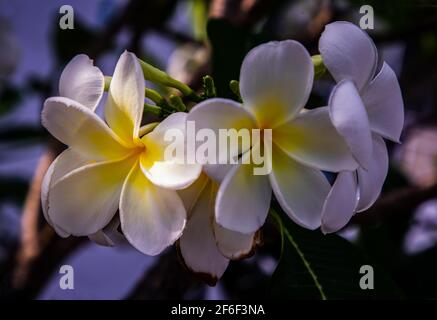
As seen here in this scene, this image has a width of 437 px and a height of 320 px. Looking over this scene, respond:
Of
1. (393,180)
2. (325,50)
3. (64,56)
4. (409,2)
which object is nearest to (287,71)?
(325,50)

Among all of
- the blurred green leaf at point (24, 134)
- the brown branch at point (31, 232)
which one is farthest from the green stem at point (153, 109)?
the blurred green leaf at point (24, 134)

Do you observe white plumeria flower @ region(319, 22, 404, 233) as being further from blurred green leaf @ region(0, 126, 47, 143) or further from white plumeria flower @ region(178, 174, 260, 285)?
blurred green leaf @ region(0, 126, 47, 143)

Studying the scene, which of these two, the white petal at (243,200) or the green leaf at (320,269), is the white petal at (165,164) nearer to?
the white petal at (243,200)

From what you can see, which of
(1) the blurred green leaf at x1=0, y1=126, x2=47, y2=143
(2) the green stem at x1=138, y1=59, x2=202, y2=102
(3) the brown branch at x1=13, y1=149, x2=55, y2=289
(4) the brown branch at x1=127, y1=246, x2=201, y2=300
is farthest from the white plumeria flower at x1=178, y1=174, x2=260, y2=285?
(1) the blurred green leaf at x1=0, y1=126, x2=47, y2=143

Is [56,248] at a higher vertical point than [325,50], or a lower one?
lower

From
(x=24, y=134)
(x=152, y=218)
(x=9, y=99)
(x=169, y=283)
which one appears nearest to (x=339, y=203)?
(x=152, y=218)

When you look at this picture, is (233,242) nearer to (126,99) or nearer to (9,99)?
(126,99)

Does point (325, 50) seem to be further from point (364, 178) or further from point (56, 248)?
point (56, 248)
